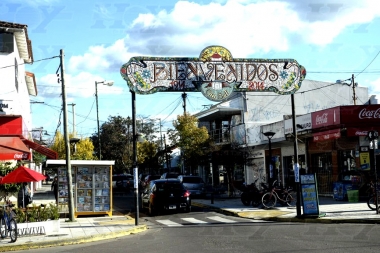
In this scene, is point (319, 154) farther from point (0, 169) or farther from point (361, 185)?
point (0, 169)

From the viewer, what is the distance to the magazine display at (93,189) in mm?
23938

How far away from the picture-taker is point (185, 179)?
34.5 metres

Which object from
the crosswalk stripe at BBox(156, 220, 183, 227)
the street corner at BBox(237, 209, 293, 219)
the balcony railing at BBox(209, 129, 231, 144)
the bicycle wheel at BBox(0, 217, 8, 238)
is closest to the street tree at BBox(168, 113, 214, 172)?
the balcony railing at BBox(209, 129, 231, 144)

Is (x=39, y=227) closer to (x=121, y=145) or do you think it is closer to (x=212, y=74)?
(x=212, y=74)

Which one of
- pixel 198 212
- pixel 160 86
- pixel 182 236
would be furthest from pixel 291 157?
pixel 182 236

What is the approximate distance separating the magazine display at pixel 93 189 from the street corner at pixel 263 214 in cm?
649

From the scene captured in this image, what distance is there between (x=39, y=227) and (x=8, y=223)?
1.55 metres

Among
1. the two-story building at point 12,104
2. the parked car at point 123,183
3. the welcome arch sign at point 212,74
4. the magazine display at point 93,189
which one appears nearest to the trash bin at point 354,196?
the welcome arch sign at point 212,74

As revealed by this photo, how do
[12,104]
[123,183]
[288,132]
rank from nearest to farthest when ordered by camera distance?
[12,104] < [288,132] < [123,183]

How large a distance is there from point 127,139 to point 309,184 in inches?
1920

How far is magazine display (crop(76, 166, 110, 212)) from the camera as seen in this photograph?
23.9 metres

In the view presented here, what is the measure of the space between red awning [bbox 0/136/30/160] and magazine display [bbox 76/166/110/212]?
268cm

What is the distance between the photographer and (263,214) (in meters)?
21.1

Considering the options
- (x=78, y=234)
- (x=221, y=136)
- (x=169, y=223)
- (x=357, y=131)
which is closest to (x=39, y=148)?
(x=169, y=223)
